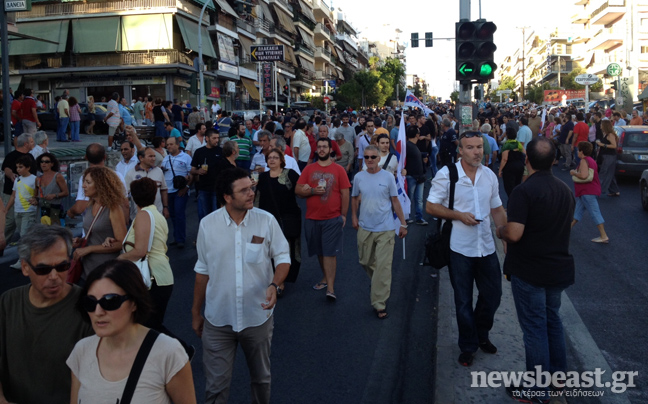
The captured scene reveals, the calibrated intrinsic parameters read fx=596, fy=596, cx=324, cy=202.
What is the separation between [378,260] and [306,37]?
67.3m

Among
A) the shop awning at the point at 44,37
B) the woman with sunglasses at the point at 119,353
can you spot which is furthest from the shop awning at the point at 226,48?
the woman with sunglasses at the point at 119,353

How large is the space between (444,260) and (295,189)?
2.27m

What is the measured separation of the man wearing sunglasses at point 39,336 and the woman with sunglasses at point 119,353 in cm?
29

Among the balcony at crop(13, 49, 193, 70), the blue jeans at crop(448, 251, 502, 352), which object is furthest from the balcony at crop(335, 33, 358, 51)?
the blue jeans at crop(448, 251, 502, 352)

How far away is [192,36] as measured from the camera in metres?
39.7

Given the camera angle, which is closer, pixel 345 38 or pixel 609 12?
pixel 609 12

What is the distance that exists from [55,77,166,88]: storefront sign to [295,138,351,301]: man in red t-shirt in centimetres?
3464

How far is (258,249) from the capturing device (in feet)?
11.7

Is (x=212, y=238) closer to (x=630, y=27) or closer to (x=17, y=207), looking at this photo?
(x=17, y=207)

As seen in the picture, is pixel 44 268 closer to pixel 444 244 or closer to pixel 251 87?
pixel 444 244

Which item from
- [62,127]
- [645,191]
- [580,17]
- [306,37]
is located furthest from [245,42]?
[580,17]

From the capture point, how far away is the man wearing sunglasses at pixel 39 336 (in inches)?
104

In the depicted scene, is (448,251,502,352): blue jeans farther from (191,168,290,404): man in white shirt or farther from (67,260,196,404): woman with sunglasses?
(67,260,196,404): woman with sunglasses

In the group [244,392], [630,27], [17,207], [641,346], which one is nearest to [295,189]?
[244,392]
